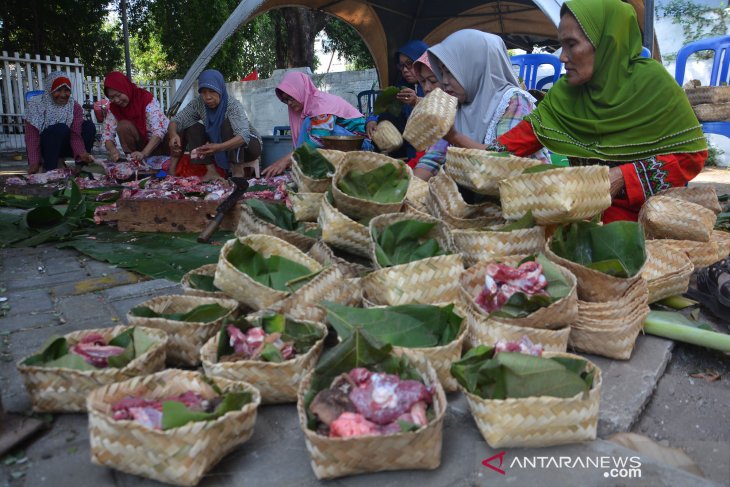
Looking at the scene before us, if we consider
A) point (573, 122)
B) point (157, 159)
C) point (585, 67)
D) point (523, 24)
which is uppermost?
point (523, 24)

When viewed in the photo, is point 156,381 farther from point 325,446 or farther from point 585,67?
point 585,67

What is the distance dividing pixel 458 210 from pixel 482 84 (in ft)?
4.35

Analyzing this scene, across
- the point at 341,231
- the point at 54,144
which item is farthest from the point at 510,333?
the point at 54,144

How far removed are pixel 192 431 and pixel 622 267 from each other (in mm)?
1631

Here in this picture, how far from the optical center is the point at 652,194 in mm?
3029

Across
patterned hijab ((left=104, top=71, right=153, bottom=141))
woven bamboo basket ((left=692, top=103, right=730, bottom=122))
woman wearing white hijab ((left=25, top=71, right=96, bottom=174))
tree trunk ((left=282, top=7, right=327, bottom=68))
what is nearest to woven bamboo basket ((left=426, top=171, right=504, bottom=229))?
woven bamboo basket ((left=692, top=103, right=730, bottom=122))

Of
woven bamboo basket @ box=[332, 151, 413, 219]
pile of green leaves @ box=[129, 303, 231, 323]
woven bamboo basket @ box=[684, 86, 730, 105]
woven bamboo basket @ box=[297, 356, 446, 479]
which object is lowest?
woven bamboo basket @ box=[297, 356, 446, 479]

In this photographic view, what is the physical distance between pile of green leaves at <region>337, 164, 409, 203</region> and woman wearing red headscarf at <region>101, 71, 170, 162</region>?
16.2ft

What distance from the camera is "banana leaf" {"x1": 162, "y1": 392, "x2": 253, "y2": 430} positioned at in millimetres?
1409

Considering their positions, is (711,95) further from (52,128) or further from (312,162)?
(52,128)

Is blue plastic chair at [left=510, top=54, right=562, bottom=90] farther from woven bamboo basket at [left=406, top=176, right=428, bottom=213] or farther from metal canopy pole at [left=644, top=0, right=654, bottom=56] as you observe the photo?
woven bamboo basket at [left=406, top=176, right=428, bottom=213]

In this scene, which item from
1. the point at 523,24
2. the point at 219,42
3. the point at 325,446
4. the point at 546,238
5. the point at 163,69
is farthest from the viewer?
the point at 163,69

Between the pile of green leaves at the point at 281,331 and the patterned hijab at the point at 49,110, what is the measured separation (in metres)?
6.74

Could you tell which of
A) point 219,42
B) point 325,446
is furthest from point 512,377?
point 219,42
